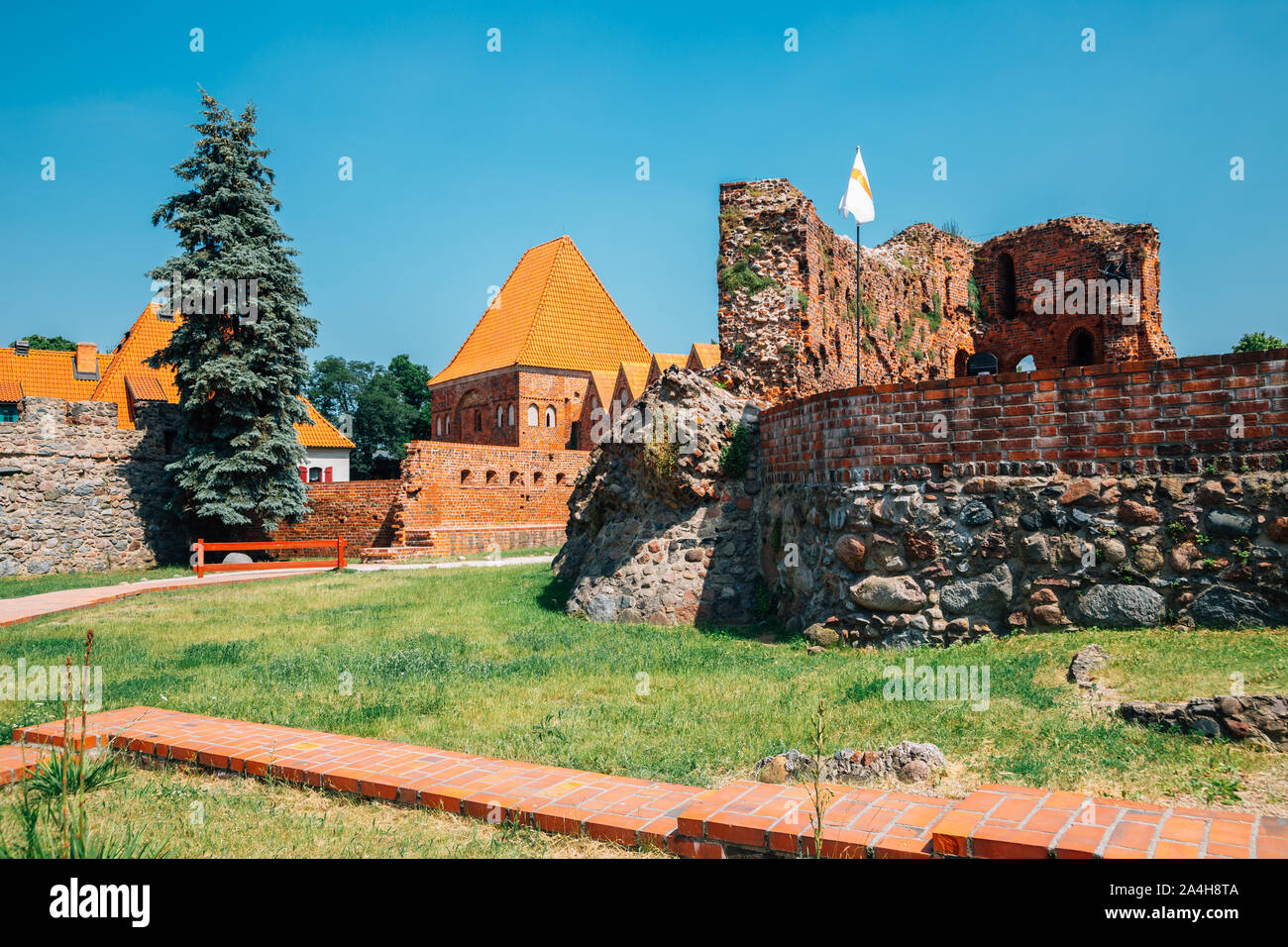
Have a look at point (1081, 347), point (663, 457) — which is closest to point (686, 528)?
point (663, 457)

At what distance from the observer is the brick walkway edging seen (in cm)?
266

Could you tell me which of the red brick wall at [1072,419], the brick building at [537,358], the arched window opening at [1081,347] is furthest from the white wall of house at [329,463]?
the red brick wall at [1072,419]

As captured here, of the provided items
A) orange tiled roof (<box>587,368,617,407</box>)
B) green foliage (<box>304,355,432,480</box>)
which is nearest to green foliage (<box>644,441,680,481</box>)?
orange tiled roof (<box>587,368,617,407</box>)

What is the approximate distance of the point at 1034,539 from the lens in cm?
667

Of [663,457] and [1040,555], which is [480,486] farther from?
[1040,555]

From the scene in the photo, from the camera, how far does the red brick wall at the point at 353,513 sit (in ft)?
78.9

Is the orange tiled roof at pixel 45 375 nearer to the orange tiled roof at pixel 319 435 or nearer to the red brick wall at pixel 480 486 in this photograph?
the orange tiled roof at pixel 319 435

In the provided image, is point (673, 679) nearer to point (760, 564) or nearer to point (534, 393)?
point (760, 564)

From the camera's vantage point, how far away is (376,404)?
203ft

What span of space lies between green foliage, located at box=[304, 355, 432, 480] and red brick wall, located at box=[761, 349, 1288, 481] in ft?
178

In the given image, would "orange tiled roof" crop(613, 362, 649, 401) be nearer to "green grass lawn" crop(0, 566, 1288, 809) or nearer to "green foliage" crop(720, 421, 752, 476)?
"green foliage" crop(720, 421, 752, 476)

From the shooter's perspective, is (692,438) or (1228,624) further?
(692,438)
